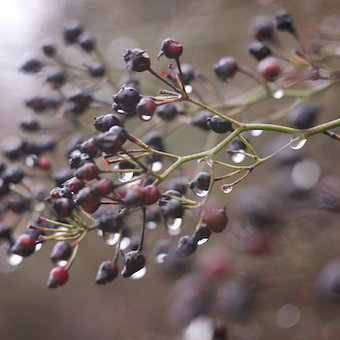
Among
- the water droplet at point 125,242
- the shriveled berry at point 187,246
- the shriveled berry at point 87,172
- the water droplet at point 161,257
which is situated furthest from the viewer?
the water droplet at point 161,257

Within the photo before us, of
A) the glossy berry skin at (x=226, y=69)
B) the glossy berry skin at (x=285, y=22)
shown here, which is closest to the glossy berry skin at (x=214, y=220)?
the glossy berry skin at (x=226, y=69)

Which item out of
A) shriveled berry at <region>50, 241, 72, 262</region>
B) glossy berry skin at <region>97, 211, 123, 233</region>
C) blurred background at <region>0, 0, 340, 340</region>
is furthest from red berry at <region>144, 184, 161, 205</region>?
blurred background at <region>0, 0, 340, 340</region>

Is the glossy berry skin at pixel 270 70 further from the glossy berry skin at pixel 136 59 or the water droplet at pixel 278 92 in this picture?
the glossy berry skin at pixel 136 59

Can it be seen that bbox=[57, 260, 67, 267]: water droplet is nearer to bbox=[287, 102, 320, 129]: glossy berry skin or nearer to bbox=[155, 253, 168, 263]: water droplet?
bbox=[155, 253, 168, 263]: water droplet

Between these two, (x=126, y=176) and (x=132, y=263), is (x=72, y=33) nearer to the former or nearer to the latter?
(x=126, y=176)

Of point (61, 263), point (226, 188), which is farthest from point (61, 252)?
point (226, 188)

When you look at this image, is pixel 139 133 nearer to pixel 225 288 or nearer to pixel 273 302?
pixel 225 288
